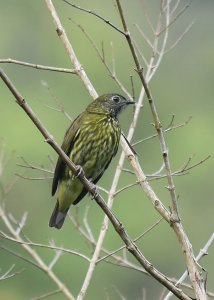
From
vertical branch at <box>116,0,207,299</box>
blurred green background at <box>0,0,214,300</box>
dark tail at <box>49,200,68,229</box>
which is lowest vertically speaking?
vertical branch at <box>116,0,207,299</box>

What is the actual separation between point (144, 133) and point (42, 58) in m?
9.36

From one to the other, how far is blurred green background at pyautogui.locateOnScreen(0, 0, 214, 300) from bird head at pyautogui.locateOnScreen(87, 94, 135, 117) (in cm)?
1205

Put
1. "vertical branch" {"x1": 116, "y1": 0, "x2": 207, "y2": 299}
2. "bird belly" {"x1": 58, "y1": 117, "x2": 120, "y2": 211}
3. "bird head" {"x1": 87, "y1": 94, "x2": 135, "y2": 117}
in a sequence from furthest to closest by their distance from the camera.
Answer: "bird head" {"x1": 87, "y1": 94, "x2": 135, "y2": 117}
"bird belly" {"x1": 58, "y1": 117, "x2": 120, "y2": 211}
"vertical branch" {"x1": 116, "y1": 0, "x2": 207, "y2": 299}

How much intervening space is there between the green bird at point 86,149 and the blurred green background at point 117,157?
12152mm

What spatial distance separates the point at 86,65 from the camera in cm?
3384

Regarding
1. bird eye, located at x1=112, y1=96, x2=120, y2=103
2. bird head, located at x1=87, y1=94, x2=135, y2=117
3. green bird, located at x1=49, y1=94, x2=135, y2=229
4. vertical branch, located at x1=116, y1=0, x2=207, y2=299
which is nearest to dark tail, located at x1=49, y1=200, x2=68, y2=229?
green bird, located at x1=49, y1=94, x2=135, y2=229

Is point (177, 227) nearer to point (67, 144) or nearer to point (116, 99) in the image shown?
point (67, 144)

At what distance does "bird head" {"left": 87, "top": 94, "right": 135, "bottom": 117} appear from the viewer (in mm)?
7477

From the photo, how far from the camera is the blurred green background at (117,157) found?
86.3 ft

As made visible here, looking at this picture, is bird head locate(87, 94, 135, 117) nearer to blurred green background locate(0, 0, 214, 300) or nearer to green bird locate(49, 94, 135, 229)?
green bird locate(49, 94, 135, 229)

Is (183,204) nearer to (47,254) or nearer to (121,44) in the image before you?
(47,254)

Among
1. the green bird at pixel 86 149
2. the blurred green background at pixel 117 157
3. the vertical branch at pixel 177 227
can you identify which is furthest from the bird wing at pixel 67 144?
the blurred green background at pixel 117 157

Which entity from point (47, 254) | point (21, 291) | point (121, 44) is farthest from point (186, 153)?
point (121, 44)

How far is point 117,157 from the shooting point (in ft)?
70.4
